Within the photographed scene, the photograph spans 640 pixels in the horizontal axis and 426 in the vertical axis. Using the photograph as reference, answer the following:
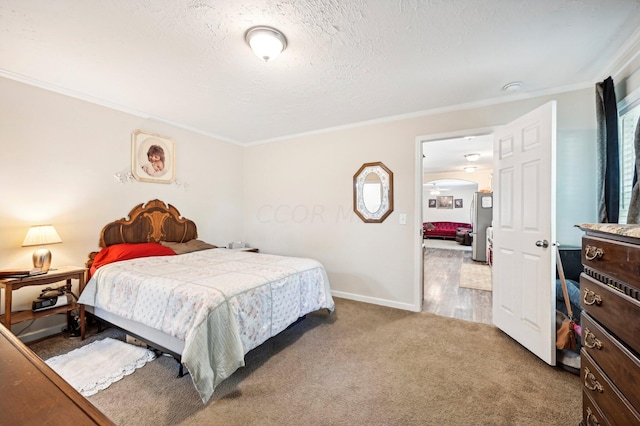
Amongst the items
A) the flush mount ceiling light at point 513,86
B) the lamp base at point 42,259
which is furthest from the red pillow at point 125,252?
the flush mount ceiling light at point 513,86

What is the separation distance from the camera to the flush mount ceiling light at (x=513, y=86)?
2.55 metres

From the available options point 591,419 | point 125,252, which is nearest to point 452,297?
point 591,419

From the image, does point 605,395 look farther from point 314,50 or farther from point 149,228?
point 149,228

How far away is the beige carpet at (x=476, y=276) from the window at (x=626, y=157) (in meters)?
2.33

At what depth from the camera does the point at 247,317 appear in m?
2.05

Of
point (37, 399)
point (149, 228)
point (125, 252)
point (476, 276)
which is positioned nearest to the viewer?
point (37, 399)

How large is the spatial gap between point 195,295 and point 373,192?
252 centimetres

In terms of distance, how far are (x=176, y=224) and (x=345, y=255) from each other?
7.95 feet

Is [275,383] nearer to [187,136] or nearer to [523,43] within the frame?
[523,43]

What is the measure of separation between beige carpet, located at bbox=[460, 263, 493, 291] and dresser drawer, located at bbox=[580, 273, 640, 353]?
336cm

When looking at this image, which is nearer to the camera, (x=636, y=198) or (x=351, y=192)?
(x=636, y=198)

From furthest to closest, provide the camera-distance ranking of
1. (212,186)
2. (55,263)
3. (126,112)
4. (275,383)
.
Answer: (212,186) → (126,112) → (55,263) → (275,383)

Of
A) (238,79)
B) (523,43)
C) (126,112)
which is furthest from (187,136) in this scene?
(523,43)

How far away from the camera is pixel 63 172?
109 inches
